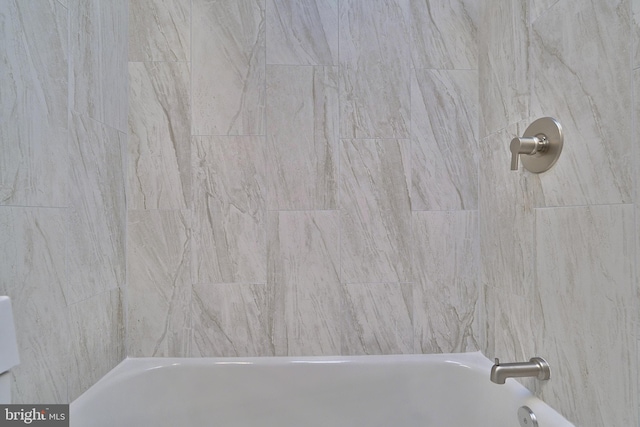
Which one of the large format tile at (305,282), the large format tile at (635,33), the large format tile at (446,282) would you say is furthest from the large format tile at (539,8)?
the large format tile at (305,282)

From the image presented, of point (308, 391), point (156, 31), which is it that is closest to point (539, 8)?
point (156, 31)

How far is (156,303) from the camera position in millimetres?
1412

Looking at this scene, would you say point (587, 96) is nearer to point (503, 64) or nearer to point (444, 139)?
point (503, 64)

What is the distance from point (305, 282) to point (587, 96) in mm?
1046

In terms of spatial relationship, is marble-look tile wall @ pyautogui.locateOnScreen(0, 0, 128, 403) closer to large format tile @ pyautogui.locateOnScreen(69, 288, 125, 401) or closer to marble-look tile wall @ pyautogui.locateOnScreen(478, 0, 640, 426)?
large format tile @ pyautogui.locateOnScreen(69, 288, 125, 401)

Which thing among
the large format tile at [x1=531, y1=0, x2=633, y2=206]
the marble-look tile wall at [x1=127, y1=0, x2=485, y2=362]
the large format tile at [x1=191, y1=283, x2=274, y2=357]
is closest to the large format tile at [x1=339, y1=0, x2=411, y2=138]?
the marble-look tile wall at [x1=127, y1=0, x2=485, y2=362]

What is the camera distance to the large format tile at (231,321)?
142 centimetres

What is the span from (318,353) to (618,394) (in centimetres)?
92

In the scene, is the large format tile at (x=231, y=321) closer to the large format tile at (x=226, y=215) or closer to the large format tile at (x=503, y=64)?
the large format tile at (x=226, y=215)

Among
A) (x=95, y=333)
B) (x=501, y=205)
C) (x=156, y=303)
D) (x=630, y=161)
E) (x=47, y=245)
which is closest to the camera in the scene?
(x=630, y=161)

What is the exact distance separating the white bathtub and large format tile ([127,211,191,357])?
7cm

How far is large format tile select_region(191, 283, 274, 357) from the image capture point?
1.42 m

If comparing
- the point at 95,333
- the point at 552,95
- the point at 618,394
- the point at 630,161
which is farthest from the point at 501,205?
the point at 95,333

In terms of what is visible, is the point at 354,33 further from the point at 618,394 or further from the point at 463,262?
the point at 618,394
